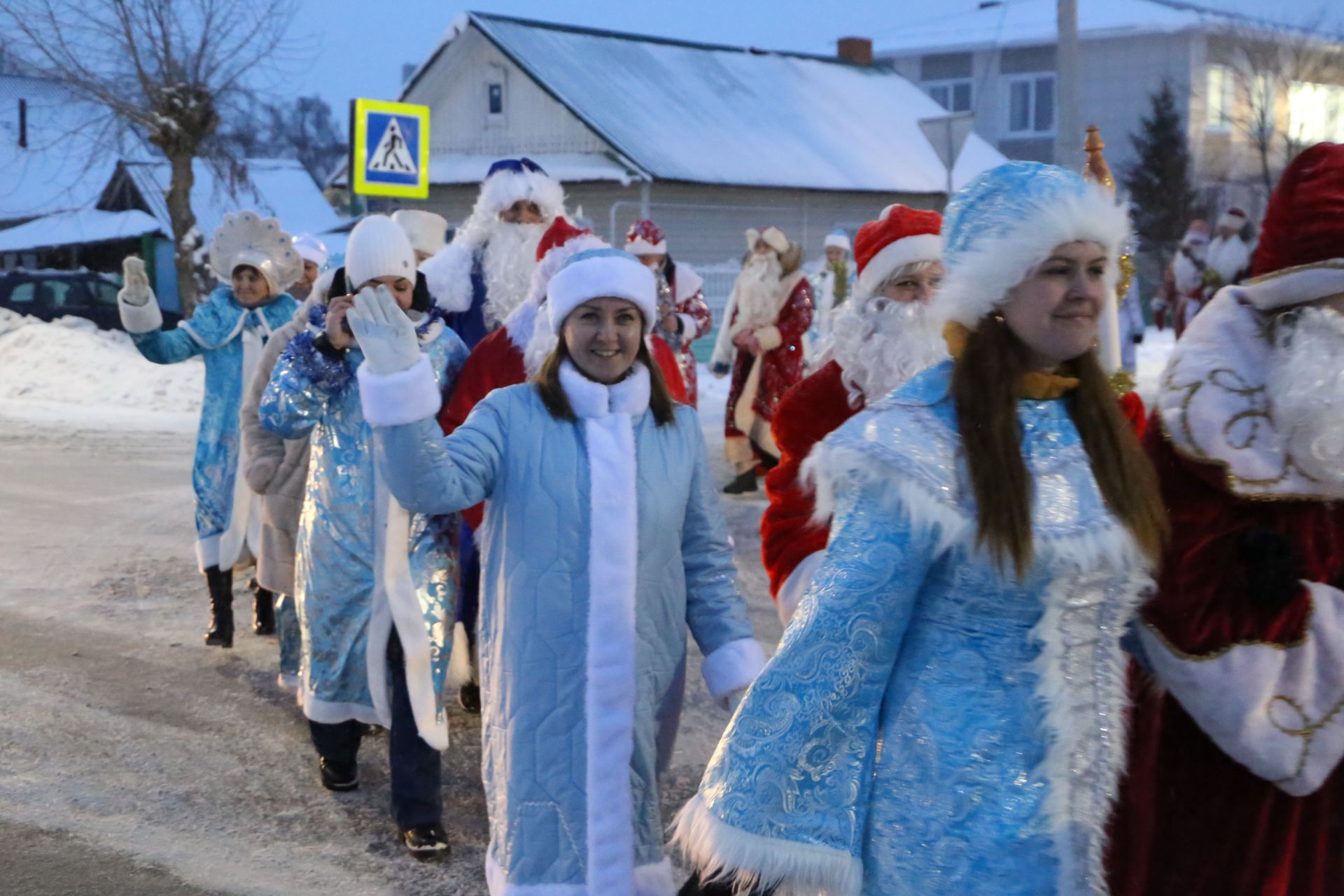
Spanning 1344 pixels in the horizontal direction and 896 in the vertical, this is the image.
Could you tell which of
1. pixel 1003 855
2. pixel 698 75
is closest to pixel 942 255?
pixel 1003 855

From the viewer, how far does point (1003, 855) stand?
238 centimetres

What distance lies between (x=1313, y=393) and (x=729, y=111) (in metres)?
28.7

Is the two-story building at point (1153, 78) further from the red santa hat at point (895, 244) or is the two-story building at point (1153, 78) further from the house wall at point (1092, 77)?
A: the red santa hat at point (895, 244)

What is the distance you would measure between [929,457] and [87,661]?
5.87 m

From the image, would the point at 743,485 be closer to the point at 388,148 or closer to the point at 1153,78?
the point at 388,148

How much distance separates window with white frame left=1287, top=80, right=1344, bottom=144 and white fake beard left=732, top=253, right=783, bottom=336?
25.2 m

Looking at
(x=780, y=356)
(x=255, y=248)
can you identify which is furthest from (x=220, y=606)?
(x=780, y=356)

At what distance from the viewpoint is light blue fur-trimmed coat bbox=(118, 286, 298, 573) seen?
766 cm

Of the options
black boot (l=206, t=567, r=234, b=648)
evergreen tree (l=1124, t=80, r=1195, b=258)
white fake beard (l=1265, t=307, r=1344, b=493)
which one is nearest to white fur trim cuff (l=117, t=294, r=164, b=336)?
black boot (l=206, t=567, r=234, b=648)

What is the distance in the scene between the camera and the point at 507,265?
6.97 m

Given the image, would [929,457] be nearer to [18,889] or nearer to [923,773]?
[923,773]

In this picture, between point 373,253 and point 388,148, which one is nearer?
point 373,253

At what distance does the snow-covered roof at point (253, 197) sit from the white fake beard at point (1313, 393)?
88.0 ft

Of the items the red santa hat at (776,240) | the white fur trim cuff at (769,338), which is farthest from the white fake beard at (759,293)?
the white fur trim cuff at (769,338)
